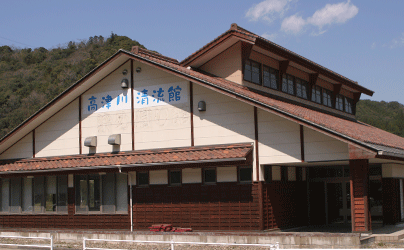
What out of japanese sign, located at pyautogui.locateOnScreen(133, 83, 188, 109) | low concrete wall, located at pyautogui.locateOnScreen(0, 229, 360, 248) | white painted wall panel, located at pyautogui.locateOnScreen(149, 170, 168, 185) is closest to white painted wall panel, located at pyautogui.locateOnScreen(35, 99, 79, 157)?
japanese sign, located at pyautogui.locateOnScreen(133, 83, 188, 109)

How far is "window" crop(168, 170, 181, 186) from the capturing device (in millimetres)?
17406

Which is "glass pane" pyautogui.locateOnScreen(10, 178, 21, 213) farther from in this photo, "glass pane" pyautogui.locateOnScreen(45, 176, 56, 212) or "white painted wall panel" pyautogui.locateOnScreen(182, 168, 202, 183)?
"white painted wall panel" pyautogui.locateOnScreen(182, 168, 202, 183)

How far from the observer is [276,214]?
16.7m

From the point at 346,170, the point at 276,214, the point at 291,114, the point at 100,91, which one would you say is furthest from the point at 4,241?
the point at 346,170

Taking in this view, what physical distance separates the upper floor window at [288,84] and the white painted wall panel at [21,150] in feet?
36.4

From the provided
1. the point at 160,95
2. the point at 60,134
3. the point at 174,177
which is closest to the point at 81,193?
the point at 60,134

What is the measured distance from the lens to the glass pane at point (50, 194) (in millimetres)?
19953

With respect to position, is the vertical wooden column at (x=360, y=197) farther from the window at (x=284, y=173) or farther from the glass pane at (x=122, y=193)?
the glass pane at (x=122, y=193)

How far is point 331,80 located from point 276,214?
9845 millimetres

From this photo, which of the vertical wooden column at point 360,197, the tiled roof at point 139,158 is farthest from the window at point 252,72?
the vertical wooden column at point 360,197

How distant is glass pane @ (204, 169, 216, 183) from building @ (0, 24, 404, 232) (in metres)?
0.04

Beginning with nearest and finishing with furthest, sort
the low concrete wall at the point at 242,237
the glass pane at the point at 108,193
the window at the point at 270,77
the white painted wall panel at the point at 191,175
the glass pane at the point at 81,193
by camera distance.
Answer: the low concrete wall at the point at 242,237 < the white painted wall panel at the point at 191,175 < the glass pane at the point at 108,193 < the glass pane at the point at 81,193 < the window at the point at 270,77

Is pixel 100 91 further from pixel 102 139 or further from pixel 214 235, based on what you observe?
pixel 214 235

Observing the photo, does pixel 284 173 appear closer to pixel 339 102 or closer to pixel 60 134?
pixel 60 134
